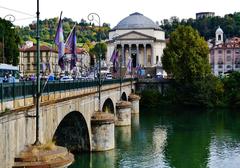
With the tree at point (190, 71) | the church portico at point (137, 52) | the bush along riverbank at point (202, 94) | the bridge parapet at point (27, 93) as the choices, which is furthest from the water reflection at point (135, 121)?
the church portico at point (137, 52)

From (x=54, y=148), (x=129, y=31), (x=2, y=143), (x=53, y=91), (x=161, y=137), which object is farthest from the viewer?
(x=129, y=31)

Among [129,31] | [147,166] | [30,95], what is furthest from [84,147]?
[129,31]

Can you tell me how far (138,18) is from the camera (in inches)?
6275

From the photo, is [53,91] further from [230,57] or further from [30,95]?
[230,57]

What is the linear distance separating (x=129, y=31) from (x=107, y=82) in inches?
3704

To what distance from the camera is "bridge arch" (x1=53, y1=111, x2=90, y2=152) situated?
40281 mm

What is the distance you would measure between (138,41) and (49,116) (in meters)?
125

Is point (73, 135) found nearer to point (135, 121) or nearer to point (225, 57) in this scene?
point (135, 121)

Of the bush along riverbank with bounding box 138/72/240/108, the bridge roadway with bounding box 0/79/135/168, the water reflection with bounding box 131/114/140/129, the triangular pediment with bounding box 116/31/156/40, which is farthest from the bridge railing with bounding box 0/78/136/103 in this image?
the triangular pediment with bounding box 116/31/156/40

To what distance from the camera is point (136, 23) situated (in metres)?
156

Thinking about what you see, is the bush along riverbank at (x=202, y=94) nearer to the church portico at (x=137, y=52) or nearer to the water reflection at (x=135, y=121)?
the water reflection at (x=135, y=121)

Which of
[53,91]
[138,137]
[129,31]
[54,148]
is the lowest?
[138,137]

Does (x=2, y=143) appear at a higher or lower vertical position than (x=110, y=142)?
higher

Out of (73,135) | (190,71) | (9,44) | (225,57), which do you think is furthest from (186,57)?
(225,57)
